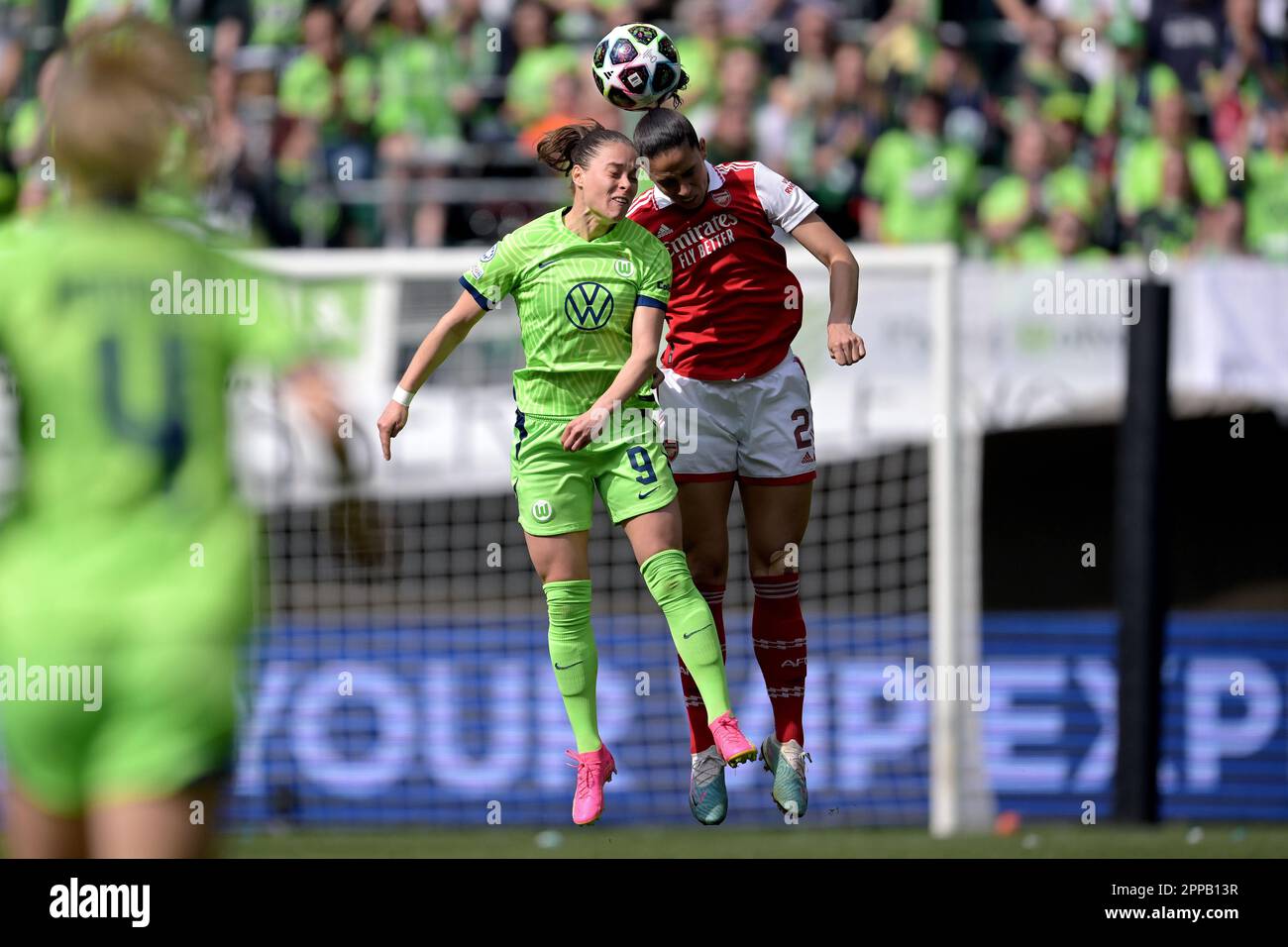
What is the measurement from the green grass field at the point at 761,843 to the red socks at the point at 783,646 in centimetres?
406

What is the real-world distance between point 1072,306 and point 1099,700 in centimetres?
250

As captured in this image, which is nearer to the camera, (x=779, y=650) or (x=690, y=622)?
(x=690, y=622)

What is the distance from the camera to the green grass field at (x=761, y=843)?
422 inches

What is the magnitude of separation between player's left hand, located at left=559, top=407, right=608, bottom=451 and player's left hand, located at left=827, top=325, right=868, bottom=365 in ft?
2.28

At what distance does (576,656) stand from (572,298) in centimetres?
113

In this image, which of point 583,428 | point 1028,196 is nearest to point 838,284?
point 583,428

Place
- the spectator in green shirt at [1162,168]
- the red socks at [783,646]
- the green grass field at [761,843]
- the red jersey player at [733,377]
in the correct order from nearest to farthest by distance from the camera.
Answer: the red jersey player at [733,377], the red socks at [783,646], the green grass field at [761,843], the spectator in green shirt at [1162,168]

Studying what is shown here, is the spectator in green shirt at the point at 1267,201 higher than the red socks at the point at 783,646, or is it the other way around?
the spectator in green shirt at the point at 1267,201

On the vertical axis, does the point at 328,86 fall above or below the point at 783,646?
above

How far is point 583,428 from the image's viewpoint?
18.7ft

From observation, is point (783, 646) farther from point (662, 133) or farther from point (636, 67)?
point (636, 67)

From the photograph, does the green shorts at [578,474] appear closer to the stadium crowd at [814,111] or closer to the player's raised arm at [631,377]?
the player's raised arm at [631,377]

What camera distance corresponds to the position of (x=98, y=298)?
4.04m

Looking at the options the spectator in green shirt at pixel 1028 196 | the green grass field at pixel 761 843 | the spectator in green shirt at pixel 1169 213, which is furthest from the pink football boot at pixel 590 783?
the spectator in green shirt at pixel 1169 213
